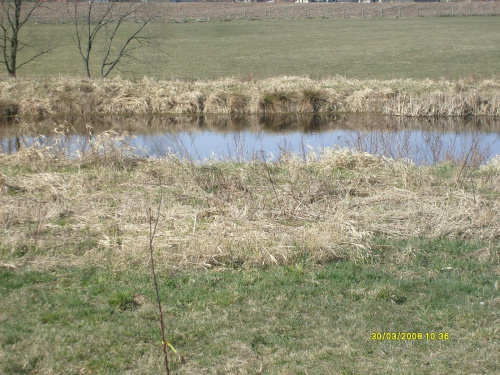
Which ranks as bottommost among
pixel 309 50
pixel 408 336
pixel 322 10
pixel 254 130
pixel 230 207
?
pixel 254 130

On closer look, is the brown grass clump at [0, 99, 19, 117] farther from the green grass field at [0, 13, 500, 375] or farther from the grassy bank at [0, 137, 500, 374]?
the grassy bank at [0, 137, 500, 374]

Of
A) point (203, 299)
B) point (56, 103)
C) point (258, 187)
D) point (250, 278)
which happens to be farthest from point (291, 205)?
point (56, 103)

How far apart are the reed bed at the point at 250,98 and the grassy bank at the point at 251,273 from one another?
13.2 meters

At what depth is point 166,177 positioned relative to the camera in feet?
35.6

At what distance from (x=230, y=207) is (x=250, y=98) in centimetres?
1664

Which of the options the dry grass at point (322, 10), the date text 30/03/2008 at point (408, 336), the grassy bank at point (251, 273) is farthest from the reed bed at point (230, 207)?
the dry grass at point (322, 10)

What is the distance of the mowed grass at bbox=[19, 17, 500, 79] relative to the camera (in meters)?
33.0

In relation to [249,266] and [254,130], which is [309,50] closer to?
[254,130]

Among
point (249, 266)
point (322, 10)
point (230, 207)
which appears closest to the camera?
point (249, 266)

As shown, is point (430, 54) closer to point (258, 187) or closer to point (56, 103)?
point (56, 103)

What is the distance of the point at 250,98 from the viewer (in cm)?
2456

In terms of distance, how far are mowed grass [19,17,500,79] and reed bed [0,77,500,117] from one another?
10.9ft

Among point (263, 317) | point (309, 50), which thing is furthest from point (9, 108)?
point (309, 50)

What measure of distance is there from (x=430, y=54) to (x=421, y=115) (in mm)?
20478
